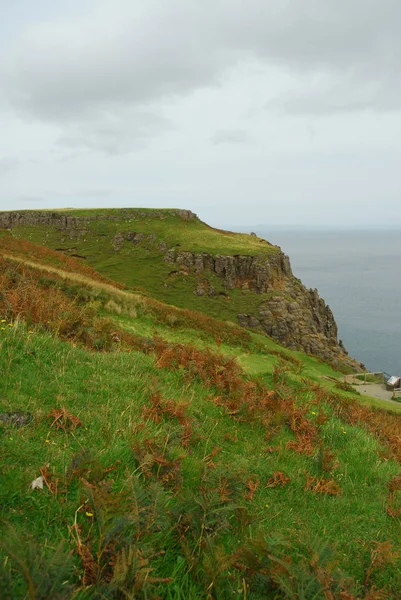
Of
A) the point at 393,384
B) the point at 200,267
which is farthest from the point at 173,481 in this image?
the point at 200,267

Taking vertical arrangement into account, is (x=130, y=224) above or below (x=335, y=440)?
above

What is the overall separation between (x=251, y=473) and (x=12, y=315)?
6.68 metres

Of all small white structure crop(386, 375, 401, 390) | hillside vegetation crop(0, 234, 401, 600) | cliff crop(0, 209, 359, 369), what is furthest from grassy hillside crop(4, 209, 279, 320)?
hillside vegetation crop(0, 234, 401, 600)

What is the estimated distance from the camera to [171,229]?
7188 centimetres

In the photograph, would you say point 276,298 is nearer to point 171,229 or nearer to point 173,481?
point 171,229

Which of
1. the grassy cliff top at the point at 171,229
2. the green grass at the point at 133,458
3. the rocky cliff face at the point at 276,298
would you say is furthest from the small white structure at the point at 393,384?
the grassy cliff top at the point at 171,229

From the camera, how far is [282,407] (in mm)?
8492

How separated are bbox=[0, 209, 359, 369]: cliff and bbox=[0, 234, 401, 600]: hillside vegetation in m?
40.6

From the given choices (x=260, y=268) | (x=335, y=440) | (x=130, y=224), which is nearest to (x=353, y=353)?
(x=260, y=268)

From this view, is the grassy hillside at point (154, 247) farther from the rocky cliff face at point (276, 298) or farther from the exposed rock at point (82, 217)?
the rocky cliff face at point (276, 298)

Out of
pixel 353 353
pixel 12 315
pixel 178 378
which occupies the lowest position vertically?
pixel 353 353

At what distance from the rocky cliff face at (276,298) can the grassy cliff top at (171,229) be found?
8.22 feet

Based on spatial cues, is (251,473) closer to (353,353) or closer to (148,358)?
(148,358)

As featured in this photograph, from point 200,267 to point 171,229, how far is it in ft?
49.9
